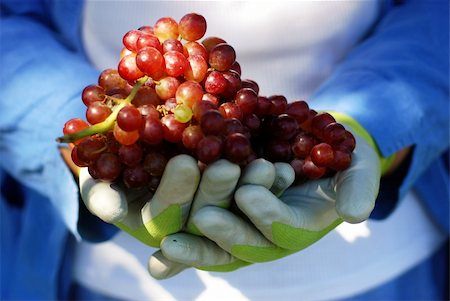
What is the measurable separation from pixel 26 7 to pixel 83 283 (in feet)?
1.75

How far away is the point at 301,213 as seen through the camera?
75 centimetres

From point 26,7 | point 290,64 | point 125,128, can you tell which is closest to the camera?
point 125,128

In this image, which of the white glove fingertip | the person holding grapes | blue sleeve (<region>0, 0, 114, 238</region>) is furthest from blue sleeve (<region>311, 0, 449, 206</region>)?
blue sleeve (<region>0, 0, 114, 238</region>)

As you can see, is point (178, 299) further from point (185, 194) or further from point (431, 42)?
point (431, 42)

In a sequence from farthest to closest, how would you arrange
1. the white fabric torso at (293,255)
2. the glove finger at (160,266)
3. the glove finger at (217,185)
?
the white fabric torso at (293,255), the glove finger at (160,266), the glove finger at (217,185)

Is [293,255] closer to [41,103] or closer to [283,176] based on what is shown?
[283,176]

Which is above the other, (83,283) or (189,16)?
(189,16)

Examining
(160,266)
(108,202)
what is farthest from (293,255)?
(108,202)

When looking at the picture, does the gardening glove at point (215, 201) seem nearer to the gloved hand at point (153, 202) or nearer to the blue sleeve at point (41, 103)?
the gloved hand at point (153, 202)

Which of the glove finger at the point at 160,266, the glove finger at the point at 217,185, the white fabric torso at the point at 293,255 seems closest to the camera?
the glove finger at the point at 217,185

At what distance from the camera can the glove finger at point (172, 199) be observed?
66cm

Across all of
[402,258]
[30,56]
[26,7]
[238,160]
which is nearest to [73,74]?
[30,56]

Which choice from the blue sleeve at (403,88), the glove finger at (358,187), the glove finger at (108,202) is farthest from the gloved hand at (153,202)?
the blue sleeve at (403,88)

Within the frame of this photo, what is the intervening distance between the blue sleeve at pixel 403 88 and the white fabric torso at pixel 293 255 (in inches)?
2.0
